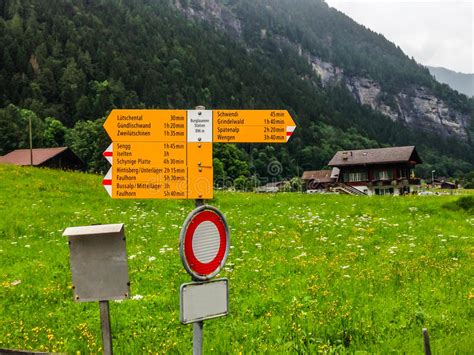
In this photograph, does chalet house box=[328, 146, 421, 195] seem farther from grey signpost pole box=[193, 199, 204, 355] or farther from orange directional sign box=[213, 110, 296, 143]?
grey signpost pole box=[193, 199, 204, 355]

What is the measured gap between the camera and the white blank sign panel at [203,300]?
13.4 ft

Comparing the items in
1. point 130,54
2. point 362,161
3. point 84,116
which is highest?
point 130,54

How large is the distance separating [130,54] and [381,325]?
188726mm

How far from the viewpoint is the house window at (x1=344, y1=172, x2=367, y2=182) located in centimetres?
9188

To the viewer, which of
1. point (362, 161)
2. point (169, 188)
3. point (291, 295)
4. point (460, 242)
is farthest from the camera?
point (362, 161)

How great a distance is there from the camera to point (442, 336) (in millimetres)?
6574

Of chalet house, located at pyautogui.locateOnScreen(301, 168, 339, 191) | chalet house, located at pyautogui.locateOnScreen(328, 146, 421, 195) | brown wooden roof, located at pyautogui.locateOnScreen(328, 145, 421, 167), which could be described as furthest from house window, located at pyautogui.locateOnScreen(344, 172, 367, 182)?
chalet house, located at pyautogui.locateOnScreen(301, 168, 339, 191)

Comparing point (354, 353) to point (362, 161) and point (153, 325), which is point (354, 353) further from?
point (362, 161)

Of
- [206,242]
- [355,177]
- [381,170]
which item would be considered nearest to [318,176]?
[355,177]

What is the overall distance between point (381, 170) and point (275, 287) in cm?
8583

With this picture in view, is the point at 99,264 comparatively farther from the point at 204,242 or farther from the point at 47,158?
the point at 47,158

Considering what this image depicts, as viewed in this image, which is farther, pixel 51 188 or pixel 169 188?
pixel 51 188

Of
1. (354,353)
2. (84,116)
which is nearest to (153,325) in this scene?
(354,353)

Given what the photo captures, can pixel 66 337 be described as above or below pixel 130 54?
below
